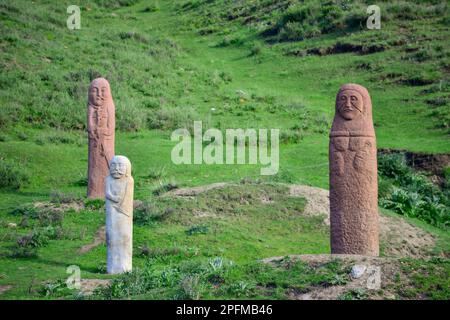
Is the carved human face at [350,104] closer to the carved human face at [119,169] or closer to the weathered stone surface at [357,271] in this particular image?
the weathered stone surface at [357,271]

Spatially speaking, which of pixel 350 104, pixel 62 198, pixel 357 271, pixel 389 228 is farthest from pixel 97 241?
pixel 357 271

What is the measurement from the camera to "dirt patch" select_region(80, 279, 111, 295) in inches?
492

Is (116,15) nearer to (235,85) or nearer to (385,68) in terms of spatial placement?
(235,85)

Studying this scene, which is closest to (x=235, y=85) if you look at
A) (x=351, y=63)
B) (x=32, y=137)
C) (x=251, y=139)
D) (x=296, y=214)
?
(x=351, y=63)

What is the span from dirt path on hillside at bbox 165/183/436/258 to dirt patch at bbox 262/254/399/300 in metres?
4.87

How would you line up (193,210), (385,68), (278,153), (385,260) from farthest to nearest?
1. (385,68)
2. (278,153)
3. (193,210)
4. (385,260)

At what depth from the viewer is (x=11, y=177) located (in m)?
21.4

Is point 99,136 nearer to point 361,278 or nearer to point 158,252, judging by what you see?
point 158,252

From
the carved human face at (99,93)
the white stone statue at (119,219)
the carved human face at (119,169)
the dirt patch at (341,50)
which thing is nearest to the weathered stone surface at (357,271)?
the white stone statue at (119,219)

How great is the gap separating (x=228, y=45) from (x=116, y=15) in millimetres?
10173

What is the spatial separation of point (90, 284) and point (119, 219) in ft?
5.27

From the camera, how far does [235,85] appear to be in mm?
33594

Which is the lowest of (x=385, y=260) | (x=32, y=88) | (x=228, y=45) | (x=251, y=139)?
(x=385, y=260)

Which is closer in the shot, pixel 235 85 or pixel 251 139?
pixel 251 139
